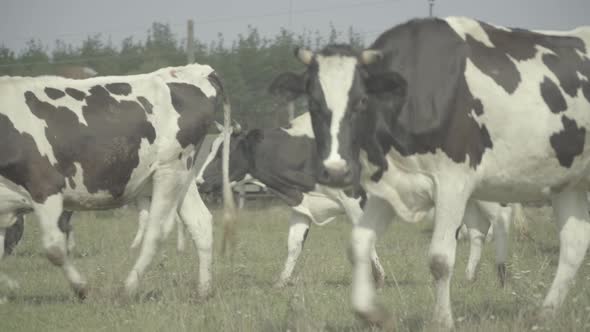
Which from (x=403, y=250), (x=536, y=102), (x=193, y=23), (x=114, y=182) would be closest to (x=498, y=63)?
(x=536, y=102)

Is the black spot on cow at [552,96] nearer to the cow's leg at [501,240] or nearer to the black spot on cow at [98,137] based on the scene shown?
the cow's leg at [501,240]

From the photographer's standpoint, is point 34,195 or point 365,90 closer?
point 365,90

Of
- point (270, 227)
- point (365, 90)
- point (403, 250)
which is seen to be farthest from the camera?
point (270, 227)

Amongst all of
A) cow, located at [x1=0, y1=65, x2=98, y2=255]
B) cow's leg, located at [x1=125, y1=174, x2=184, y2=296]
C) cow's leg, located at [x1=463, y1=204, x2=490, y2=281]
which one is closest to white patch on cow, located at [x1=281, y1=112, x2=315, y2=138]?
cow's leg, located at [x1=463, y1=204, x2=490, y2=281]

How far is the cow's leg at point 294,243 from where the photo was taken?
10.8m

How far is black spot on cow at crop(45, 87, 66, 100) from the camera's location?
9.17m

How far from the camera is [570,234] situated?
Answer: 7148mm

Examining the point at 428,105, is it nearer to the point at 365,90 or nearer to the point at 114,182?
the point at 365,90

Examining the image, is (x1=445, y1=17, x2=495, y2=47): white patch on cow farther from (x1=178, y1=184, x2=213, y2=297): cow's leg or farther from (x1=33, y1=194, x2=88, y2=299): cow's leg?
(x1=33, y1=194, x2=88, y2=299): cow's leg

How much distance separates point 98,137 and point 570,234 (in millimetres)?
4738

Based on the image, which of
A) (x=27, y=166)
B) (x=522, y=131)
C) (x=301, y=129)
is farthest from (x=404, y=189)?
(x=301, y=129)

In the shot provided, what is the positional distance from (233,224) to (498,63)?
3.54 metres

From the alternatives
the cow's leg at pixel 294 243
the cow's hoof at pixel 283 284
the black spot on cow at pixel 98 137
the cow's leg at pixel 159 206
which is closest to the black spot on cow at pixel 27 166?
the black spot on cow at pixel 98 137

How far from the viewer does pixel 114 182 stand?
909cm
